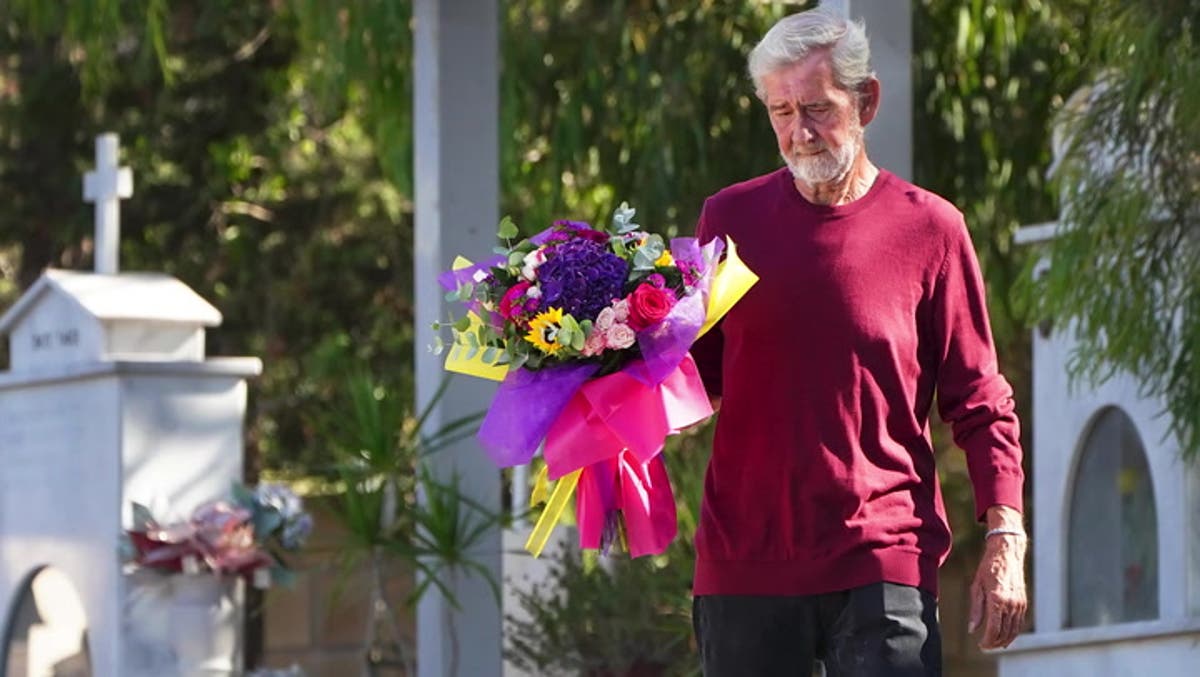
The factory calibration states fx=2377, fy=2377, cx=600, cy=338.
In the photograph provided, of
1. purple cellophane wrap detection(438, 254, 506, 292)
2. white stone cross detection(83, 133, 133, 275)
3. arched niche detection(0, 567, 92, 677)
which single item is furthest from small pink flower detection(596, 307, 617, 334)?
white stone cross detection(83, 133, 133, 275)

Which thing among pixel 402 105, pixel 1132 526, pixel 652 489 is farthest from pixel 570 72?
pixel 652 489

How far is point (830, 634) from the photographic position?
3.67m

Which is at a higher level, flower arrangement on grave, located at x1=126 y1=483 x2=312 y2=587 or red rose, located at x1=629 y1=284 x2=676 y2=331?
red rose, located at x1=629 y1=284 x2=676 y2=331

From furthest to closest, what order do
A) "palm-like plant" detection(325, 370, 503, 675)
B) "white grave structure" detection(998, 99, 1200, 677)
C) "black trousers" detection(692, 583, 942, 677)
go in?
"palm-like plant" detection(325, 370, 503, 675), "white grave structure" detection(998, 99, 1200, 677), "black trousers" detection(692, 583, 942, 677)

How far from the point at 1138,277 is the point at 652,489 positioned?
8.98ft

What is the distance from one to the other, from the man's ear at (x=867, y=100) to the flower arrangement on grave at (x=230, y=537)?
16.3ft

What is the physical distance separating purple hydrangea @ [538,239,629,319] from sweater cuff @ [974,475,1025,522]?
0.64 metres

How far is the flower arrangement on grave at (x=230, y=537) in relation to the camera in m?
8.32

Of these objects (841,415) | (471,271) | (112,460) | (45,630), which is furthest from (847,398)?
(45,630)

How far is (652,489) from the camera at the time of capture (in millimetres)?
3889

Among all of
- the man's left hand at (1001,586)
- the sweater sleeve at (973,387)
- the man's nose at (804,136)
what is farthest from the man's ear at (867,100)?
A: the man's left hand at (1001,586)

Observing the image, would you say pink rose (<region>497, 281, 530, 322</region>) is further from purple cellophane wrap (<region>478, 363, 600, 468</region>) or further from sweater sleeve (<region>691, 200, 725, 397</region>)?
sweater sleeve (<region>691, 200, 725, 397</region>)

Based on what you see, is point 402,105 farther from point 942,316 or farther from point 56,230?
point 942,316

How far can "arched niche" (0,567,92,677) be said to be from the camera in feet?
30.5
